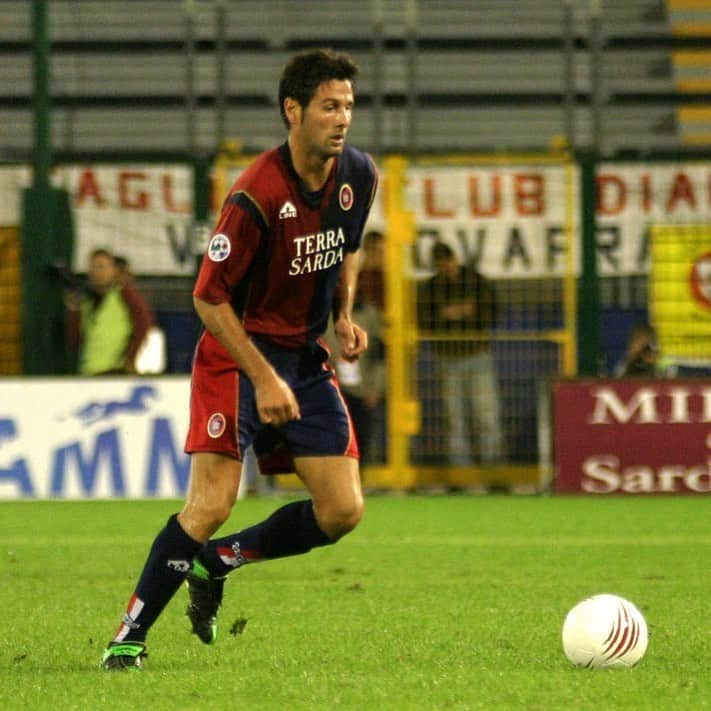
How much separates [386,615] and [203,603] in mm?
1240

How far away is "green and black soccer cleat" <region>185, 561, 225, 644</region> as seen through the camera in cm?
630

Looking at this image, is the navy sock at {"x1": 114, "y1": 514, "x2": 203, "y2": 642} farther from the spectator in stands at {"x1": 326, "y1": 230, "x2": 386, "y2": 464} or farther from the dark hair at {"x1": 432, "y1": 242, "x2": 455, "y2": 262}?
the dark hair at {"x1": 432, "y1": 242, "x2": 455, "y2": 262}

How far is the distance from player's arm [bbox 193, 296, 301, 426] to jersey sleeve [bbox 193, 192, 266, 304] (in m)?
0.04

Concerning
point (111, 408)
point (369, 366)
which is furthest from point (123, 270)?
point (369, 366)

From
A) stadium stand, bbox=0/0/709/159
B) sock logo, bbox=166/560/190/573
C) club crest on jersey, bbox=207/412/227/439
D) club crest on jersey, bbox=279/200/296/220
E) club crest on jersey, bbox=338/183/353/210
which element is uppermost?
stadium stand, bbox=0/0/709/159

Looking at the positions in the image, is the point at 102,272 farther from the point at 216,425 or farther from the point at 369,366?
the point at 216,425

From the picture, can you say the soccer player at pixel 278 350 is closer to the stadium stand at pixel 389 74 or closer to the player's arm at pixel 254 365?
the player's arm at pixel 254 365

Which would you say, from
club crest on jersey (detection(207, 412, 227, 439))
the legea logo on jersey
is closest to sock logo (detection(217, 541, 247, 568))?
club crest on jersey (detection(207, 412, 227, 439))

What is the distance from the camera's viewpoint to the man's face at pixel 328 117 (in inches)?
231

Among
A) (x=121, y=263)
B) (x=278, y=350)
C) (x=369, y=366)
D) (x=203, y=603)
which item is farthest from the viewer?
(x=369, y=366)

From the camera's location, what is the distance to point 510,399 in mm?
14734

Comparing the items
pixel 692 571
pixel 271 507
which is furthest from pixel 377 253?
pixel 692 571

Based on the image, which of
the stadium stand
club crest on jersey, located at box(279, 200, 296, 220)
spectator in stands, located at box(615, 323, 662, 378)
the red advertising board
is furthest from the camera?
the stadium stand

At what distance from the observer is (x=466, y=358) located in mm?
14805
